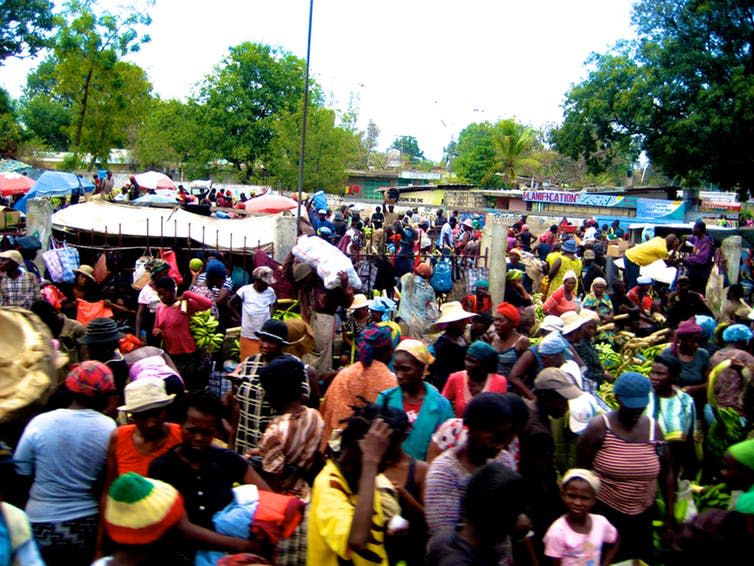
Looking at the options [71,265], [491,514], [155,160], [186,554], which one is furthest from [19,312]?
[155,160]

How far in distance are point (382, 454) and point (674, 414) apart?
8.75ft

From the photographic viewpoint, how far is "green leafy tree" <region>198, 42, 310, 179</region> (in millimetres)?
52312

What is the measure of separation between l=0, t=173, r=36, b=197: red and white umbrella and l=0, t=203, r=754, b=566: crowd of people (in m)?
14.1

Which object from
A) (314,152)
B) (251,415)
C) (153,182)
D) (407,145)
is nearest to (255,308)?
(251,415)

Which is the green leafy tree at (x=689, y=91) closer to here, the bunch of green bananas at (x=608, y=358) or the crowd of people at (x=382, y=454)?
the bunch of green bananas at (x=608, y=358)

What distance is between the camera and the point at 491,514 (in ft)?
9.93

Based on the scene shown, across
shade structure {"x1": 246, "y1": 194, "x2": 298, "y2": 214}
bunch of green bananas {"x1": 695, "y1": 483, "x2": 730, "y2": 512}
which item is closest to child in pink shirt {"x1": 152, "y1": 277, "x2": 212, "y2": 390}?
bunch of green bananas {"x1": 695, "y1": 483, "x2": 730, "y2": 512}

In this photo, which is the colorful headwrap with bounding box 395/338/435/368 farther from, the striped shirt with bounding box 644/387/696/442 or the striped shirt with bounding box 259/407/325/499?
the striped shirt with bounding box 644/387/696/442

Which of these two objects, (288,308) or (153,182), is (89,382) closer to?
(288,308)

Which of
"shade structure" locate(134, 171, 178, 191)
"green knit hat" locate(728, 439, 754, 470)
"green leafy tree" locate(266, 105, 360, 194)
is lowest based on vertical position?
"green knit hat" locate(728, 439, 754, 470)

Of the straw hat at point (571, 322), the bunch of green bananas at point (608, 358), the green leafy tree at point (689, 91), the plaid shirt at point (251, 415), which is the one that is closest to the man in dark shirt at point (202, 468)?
the plaid shirt at point (251, 415)

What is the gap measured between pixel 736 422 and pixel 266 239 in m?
7.43

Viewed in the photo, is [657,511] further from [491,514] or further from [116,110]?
[116,110]

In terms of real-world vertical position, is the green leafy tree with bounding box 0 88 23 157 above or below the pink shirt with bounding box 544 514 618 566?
above
